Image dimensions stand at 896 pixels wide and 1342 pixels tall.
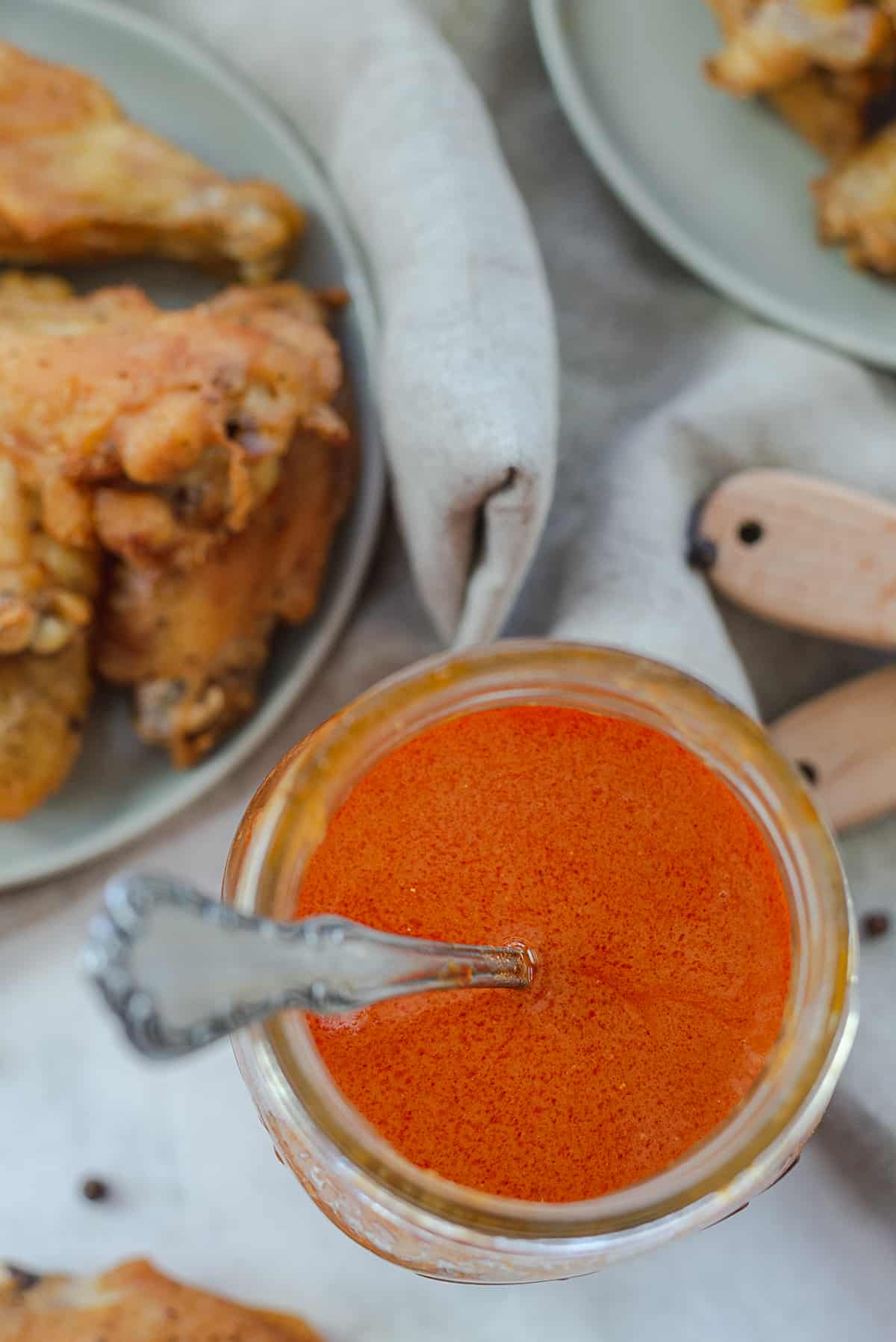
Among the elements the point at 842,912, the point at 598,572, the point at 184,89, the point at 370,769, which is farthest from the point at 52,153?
the point at 842,912

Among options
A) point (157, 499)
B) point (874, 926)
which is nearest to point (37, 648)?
point (157, 499)

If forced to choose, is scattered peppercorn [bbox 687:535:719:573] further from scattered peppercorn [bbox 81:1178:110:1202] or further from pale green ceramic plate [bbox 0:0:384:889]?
scattered peppercorn [bbox 81:1178:110:1202]

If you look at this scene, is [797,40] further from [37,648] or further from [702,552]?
[37,648]

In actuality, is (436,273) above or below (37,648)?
above

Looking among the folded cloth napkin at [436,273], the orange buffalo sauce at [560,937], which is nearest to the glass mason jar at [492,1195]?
the orange buffalo sauce at [560,937]

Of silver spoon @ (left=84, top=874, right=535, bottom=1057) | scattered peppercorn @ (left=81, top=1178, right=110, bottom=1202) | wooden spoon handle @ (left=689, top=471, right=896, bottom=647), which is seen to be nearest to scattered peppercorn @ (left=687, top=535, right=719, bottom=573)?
wooden spoon handle @ (left=689, top=471, right=896, bottom=647)

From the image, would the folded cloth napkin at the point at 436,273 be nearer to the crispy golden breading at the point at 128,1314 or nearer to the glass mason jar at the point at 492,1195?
the glass mason jar at the point at 492,1195

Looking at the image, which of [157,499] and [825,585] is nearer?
[157,499]
